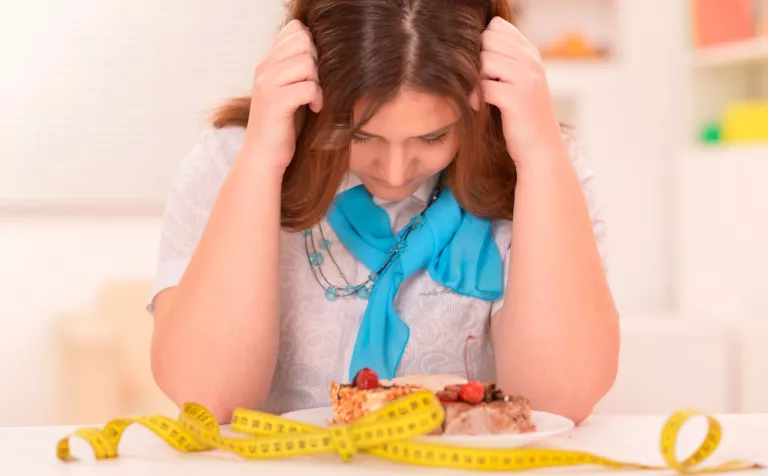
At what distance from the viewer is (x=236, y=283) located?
4.15ft

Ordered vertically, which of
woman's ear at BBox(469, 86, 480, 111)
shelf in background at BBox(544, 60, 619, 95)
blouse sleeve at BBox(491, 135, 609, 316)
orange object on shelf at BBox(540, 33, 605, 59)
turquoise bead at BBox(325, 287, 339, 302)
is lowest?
turquoise bead at BBox(325, 287, 339, 302)

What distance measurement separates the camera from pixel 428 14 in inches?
48.1

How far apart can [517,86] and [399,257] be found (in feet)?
1.07

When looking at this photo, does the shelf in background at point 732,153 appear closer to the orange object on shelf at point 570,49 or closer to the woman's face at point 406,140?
the orange object on shelf at point 570,49

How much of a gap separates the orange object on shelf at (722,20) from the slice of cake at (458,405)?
3.16 metres

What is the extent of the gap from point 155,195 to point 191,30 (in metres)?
0.68

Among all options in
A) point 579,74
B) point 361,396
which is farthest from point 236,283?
point 579,74

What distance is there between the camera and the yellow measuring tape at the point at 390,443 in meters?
0.88

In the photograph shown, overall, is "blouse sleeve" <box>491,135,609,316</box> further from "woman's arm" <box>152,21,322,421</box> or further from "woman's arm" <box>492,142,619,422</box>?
"woman's arm" <box>152,21,322,421</box>

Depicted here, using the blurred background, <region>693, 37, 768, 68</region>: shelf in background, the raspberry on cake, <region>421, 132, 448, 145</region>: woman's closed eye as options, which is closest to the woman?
<region>421, 132, 448, 145</region>: woman's closed eye

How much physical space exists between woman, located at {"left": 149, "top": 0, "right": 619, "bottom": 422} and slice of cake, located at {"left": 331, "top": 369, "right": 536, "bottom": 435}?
0.80 ft

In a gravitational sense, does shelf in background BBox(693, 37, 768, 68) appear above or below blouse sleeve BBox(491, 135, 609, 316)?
Result: above

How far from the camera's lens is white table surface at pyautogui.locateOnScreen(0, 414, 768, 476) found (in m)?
0.88

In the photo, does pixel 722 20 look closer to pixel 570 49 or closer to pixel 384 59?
pixel 570 49
